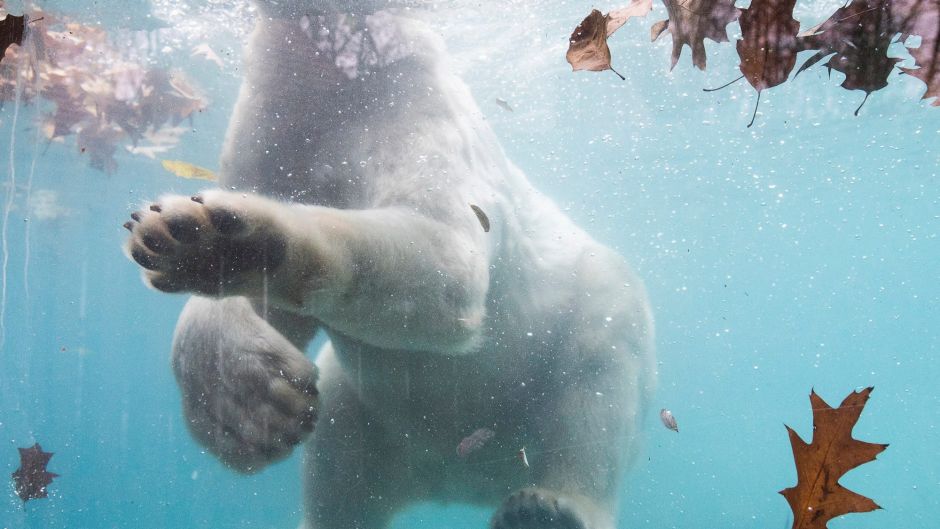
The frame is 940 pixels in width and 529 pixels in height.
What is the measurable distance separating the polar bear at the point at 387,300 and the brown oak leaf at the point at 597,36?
853 millimetres

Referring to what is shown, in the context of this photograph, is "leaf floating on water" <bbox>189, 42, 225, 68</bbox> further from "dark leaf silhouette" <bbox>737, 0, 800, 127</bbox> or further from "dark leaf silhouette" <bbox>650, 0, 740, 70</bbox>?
"dark leaf silhouette" <bbox>737, 0, 800, 127</bbox>

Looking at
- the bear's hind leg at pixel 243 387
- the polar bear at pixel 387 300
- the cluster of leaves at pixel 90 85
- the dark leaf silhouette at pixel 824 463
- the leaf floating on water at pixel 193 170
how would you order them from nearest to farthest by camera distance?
the dark leaf silhouette at pixel 824 463 < the polar bear at pixel 387 300 < the bear's hind leg at pixel 243 387 < the leaf floating on water at pixel 193 170 < the cluster of leaves at pixel 90 85

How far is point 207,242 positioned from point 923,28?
1.64 meters

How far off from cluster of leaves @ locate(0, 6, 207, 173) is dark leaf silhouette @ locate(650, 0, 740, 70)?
216 inches

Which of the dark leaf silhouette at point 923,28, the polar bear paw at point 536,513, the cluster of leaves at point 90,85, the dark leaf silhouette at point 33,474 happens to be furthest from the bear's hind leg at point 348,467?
the cluster of leaves at point 90,85

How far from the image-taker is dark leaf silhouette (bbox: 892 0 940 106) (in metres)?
1.19

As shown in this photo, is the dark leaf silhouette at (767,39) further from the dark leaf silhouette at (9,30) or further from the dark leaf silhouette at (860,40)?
the dark leaf silhouette at (9,30)

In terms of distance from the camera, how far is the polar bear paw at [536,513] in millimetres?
2896

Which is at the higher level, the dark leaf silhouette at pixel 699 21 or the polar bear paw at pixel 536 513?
the dark leaf silhouette at pixel 699 21

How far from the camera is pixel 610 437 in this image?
11.6 ft

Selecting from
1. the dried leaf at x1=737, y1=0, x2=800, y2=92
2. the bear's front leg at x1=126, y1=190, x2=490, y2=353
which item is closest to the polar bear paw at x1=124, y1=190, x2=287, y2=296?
the bear's front leg at x1=126, y1=190, x2=490, y2=353

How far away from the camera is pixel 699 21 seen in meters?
1.42

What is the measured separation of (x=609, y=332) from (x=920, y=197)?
22.9 metres

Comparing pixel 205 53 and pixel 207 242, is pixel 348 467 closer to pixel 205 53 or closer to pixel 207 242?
pixel 207 242
